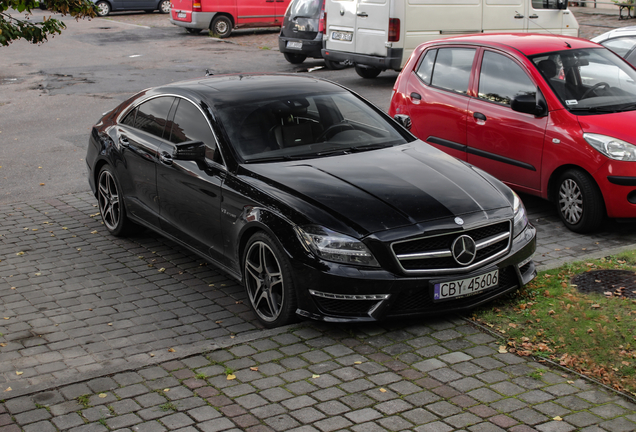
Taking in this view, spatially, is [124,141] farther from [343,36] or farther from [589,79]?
[343,36]

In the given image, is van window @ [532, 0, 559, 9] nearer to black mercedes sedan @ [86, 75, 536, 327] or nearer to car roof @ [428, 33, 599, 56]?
car roof @ [428, 33, 599, 56]

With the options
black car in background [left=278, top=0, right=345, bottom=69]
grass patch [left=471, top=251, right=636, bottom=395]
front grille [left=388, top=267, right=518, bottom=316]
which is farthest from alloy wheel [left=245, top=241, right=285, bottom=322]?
black car in background [left=278, top=0, right=345, bottom=69]

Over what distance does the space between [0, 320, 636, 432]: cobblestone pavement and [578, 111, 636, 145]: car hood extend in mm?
3124

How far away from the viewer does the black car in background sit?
19.7 meters

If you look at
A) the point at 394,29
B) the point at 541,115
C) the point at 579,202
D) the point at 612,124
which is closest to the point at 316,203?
the point at 579,202

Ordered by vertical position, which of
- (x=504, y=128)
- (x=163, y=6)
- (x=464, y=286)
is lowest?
(x=464, y=286)

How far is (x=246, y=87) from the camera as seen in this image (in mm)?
6742

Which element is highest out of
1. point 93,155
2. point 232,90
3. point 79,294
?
point 232,90

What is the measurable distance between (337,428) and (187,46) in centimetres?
2233

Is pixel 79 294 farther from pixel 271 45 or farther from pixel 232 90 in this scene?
pixel 271 45

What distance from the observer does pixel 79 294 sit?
641 centimetres

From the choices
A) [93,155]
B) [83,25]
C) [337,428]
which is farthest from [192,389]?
[83,25]

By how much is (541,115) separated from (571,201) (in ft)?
3.00

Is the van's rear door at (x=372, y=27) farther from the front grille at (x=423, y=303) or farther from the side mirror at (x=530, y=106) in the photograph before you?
the front grille at (x=423, y=303)
